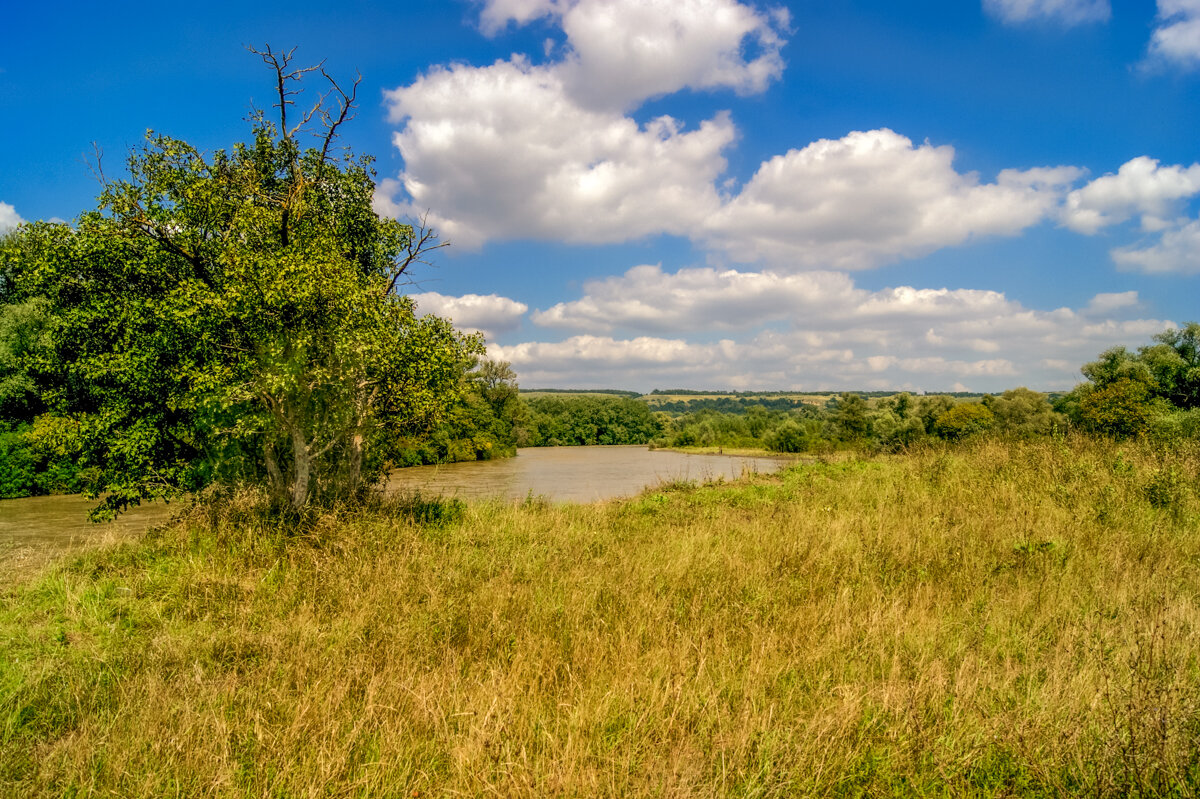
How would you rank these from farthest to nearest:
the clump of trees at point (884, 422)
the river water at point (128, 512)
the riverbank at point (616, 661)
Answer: the clump of trees at point (884, 422) → the river water at point (128, 512) → the riverbank at point (616, 661)

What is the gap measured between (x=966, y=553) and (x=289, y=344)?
988 centimetres

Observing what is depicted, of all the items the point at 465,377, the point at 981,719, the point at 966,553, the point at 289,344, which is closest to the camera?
the point at 981,719

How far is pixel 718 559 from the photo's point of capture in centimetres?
661

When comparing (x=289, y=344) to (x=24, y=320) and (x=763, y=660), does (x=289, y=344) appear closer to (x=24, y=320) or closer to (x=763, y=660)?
(x=763, y=660)

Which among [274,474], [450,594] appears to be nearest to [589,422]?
[274,474]

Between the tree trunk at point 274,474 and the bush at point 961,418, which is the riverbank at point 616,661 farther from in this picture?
the bush at point 961,418

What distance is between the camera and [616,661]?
3.86 metres

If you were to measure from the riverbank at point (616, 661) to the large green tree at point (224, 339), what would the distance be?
5.06ft

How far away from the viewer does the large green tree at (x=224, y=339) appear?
7.71m

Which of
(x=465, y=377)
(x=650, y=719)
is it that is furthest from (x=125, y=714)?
(x=465, y=377)

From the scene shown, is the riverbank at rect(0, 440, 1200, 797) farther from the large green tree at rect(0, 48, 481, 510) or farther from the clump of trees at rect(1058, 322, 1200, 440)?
the clump of trees at rect(1058, 322, 1200, 440)

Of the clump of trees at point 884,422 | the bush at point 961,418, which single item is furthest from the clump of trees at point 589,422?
the bush at point 961,418

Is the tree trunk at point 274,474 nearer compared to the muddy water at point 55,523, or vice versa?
the tree trunk at point 274,474

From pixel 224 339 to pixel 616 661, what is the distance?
802 centimetres
